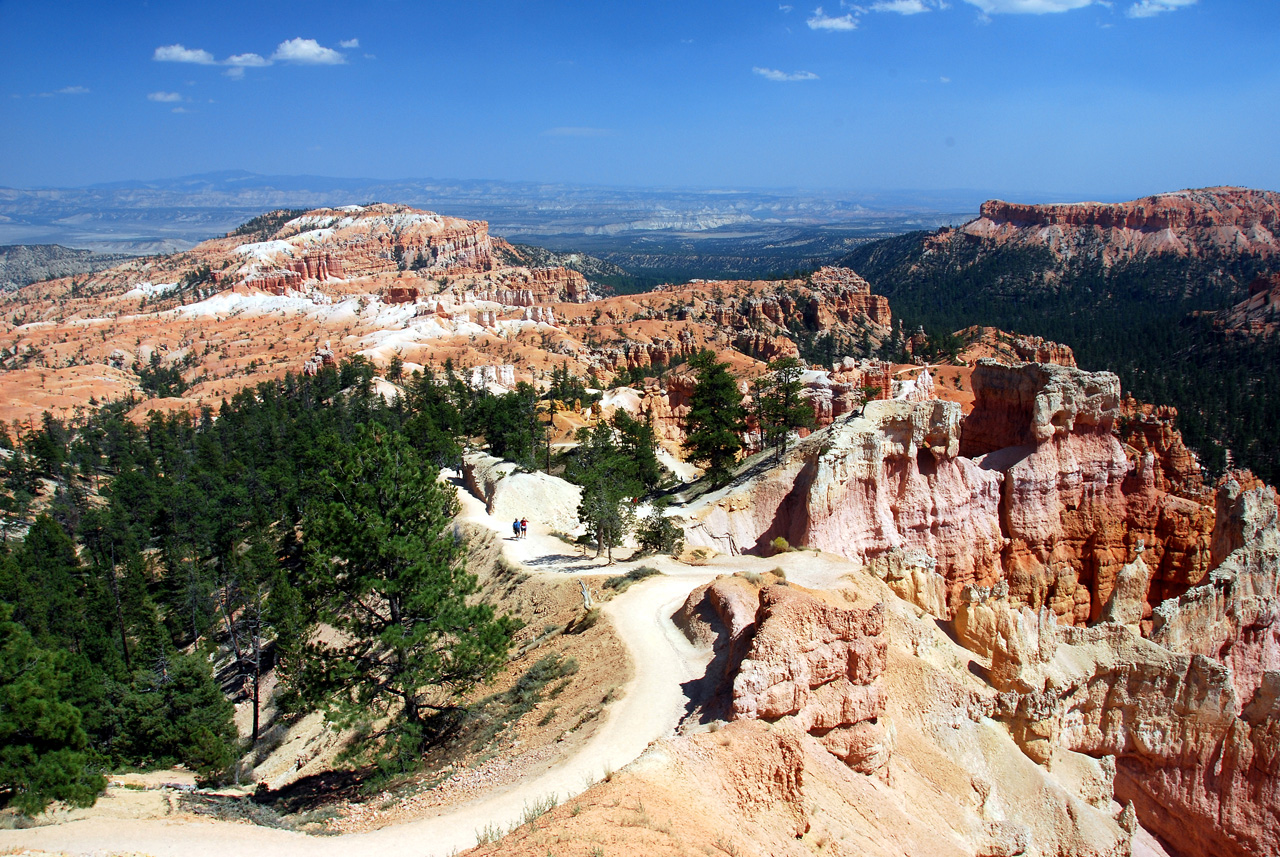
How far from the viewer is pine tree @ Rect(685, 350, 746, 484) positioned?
37500 mm

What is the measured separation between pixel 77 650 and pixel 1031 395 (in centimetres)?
4130

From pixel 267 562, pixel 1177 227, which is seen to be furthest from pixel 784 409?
pixel 1177 227

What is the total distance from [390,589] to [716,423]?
23.5 metres

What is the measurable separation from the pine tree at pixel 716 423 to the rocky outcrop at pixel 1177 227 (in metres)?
180

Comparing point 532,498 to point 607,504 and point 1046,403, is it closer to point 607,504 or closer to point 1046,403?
point 607,504

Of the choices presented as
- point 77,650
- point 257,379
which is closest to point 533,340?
point 257,379

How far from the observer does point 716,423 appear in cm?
3831

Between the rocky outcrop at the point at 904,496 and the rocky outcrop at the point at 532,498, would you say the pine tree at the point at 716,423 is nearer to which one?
the rocky outcrop at the point at 532,498

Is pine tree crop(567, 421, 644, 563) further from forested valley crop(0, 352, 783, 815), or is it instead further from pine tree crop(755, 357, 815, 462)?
pine tree crop(755, 357, 815, 462)

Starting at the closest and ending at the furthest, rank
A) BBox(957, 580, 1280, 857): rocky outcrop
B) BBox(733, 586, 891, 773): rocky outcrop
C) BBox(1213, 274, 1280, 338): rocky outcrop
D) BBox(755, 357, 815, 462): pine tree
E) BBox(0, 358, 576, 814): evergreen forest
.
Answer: BBox(733, 586, 891, 773): rocky outcrop, BBox(0, 358, 576, 814): evergreen forest, BBox(957, 580, 1280, 857): rocky outcrop, BBox(755, 357, 815, 462): pine tree, BBox(1213, 274, 1280, 338): rocky outcrop

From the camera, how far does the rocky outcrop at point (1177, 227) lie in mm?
173875

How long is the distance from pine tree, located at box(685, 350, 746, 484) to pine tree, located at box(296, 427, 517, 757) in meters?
20.2

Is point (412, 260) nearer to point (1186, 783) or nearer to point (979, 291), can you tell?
point (979, 291)

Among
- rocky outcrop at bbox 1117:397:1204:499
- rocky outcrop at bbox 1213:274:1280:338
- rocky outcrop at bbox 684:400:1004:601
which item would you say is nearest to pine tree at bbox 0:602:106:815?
rocky outcrop at bbox 684:400:1004:601
